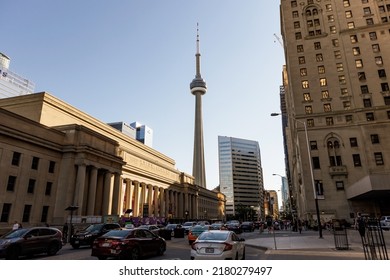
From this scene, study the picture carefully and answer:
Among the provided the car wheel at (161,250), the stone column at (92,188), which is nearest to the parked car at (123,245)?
the car wheel at (161,250)

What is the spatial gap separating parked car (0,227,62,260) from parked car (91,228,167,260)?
3.84 m

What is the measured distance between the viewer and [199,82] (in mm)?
157750

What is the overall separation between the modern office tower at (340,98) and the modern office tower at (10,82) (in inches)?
6115

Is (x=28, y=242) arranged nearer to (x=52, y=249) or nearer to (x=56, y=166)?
(x=52, y=249)

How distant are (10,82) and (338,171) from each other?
178561 millimetres

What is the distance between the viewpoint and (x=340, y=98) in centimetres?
5659

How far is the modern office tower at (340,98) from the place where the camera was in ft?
171

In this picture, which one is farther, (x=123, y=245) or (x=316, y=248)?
(x=316, y=248)

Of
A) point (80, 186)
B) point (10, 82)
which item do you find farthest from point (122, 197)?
point (10, 82)

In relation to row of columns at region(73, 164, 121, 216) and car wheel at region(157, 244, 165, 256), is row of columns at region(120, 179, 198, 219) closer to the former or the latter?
row of columns at region(73, 164, 121, 216)

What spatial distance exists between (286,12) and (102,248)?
223 feet

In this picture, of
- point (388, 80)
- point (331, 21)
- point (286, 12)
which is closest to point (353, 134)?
point (388, 80)
